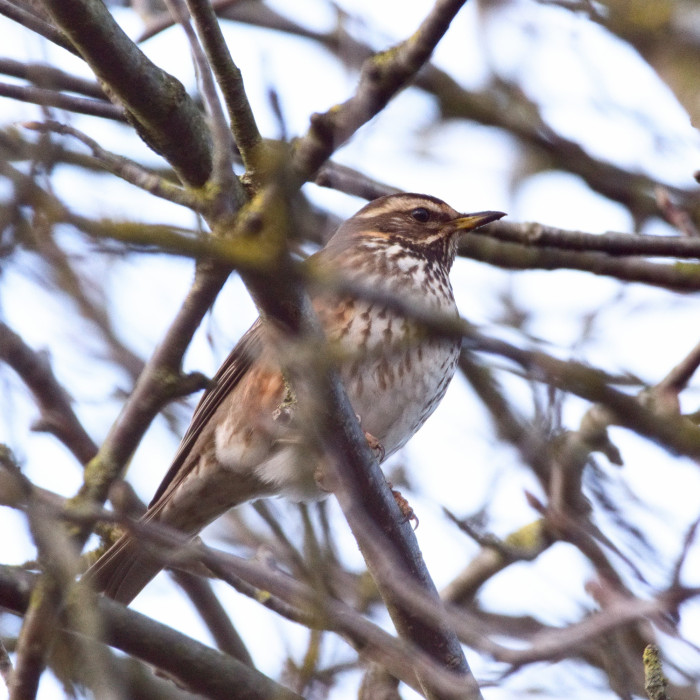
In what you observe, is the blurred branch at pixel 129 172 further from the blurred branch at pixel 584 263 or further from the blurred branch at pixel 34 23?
the blurred branch at pixel 584 263

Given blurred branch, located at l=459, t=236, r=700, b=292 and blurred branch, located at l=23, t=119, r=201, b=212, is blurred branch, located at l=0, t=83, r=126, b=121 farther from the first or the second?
blurred branch, located at l=459, t=236, r=700, b=292

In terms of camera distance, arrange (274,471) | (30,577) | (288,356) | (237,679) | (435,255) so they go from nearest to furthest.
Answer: (288,356) → (30,577) → (237,679) → (274,471) → (435,255)

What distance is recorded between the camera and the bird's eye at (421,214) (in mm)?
7859

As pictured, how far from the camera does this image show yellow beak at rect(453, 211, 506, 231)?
7.01 meters

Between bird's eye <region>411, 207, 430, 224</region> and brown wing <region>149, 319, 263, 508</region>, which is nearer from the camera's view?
brown wing <region>149, 319, 263, 508</region>

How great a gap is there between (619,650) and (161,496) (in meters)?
3.11

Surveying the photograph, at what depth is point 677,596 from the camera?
3.28m

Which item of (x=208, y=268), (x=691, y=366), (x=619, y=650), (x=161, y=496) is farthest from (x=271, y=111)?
(x=161, y=496)

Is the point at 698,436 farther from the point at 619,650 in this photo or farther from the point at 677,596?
the point at 619,650

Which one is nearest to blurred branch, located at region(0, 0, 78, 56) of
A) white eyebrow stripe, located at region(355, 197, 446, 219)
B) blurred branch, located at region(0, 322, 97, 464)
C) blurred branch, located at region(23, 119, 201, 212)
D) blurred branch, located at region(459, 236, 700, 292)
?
blurred branch, located at region(23, 119, 201, 212)

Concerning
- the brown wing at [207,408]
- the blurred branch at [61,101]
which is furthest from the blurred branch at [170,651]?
the brown wing at [207,408]

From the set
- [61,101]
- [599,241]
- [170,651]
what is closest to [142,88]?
[61,101]

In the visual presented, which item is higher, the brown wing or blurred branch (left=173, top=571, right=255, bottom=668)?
the brown wing

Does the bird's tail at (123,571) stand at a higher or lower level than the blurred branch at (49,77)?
lower
